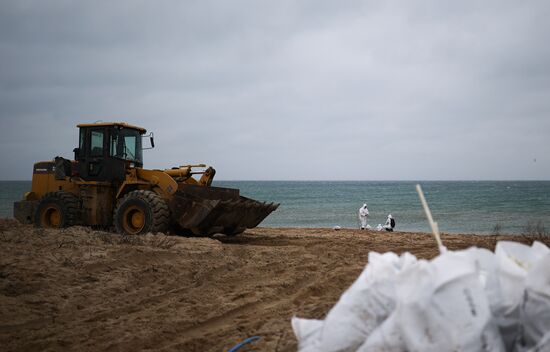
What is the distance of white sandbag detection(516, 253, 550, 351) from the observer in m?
2.27

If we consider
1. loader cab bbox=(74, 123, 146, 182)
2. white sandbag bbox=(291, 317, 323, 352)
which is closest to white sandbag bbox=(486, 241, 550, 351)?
white sandbag bbox=(291, 317, 323, 352)

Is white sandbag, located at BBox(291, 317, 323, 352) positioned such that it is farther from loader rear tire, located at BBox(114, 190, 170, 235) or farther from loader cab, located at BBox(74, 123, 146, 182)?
loader cab, located at BBox(74, 123, 146, 182)

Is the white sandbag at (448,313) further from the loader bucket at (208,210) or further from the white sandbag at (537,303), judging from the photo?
the loader bucket at (208,210)

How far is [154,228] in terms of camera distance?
10203 mm

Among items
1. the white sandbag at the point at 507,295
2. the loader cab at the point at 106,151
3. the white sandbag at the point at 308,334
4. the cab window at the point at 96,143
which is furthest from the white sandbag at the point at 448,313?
the cab window at the point at 96,143

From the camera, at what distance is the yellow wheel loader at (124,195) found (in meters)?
10.4

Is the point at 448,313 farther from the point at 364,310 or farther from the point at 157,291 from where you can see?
the point at 157,291

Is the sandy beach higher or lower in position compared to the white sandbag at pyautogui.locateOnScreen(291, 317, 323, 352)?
lower

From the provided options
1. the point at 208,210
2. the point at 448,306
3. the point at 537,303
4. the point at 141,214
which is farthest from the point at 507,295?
the point at 141,214

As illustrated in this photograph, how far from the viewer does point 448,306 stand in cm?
213

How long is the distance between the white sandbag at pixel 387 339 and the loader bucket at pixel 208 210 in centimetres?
780

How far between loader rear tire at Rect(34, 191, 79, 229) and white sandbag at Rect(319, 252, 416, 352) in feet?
34.9

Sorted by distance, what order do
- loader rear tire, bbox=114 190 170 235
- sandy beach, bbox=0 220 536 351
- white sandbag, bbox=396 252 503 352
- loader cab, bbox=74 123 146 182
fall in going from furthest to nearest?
1. loader cab, bbox=74 123 146 182
2. loader rear tire, bbox=114 190 170 235
3. sandy beach, bbox=0 220 536 351
4. white sandbag, bbox=396 252 503 352

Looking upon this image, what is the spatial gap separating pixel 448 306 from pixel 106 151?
36.2 ft
